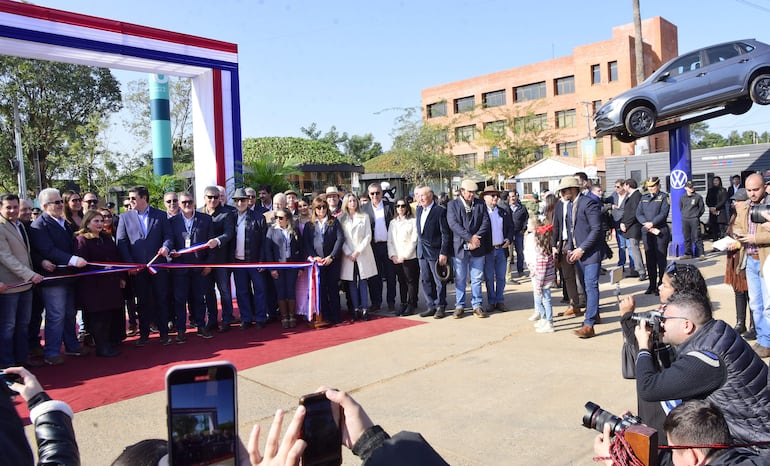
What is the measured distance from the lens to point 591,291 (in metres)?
6.79

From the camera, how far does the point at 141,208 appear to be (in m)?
7.20

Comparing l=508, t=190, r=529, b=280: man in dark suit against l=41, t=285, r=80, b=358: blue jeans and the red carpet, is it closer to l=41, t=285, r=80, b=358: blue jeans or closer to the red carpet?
the red carpet

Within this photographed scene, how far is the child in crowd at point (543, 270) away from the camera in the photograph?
692cm

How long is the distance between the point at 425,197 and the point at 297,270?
212 cm

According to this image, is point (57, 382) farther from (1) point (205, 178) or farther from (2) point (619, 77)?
(2) point (619, 77)

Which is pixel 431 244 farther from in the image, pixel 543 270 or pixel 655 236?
pixel 655 236

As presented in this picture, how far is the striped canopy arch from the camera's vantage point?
8.52 m

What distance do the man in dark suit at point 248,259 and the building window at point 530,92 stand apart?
4950cm

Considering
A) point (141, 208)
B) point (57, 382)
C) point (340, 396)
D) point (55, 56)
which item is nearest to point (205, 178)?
point (55, 56)

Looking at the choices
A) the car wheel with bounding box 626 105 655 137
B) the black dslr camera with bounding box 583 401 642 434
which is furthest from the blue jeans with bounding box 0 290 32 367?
the car wheel with bounding box 626 105 655 137

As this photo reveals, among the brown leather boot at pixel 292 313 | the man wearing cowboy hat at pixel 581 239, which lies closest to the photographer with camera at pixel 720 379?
the man wearing cowboy hat at pixel 581 239

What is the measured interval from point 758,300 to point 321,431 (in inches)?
233

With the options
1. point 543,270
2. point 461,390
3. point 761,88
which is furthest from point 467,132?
point 461,390

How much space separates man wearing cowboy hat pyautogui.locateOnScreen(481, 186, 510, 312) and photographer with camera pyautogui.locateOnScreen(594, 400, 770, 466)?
232 inches
